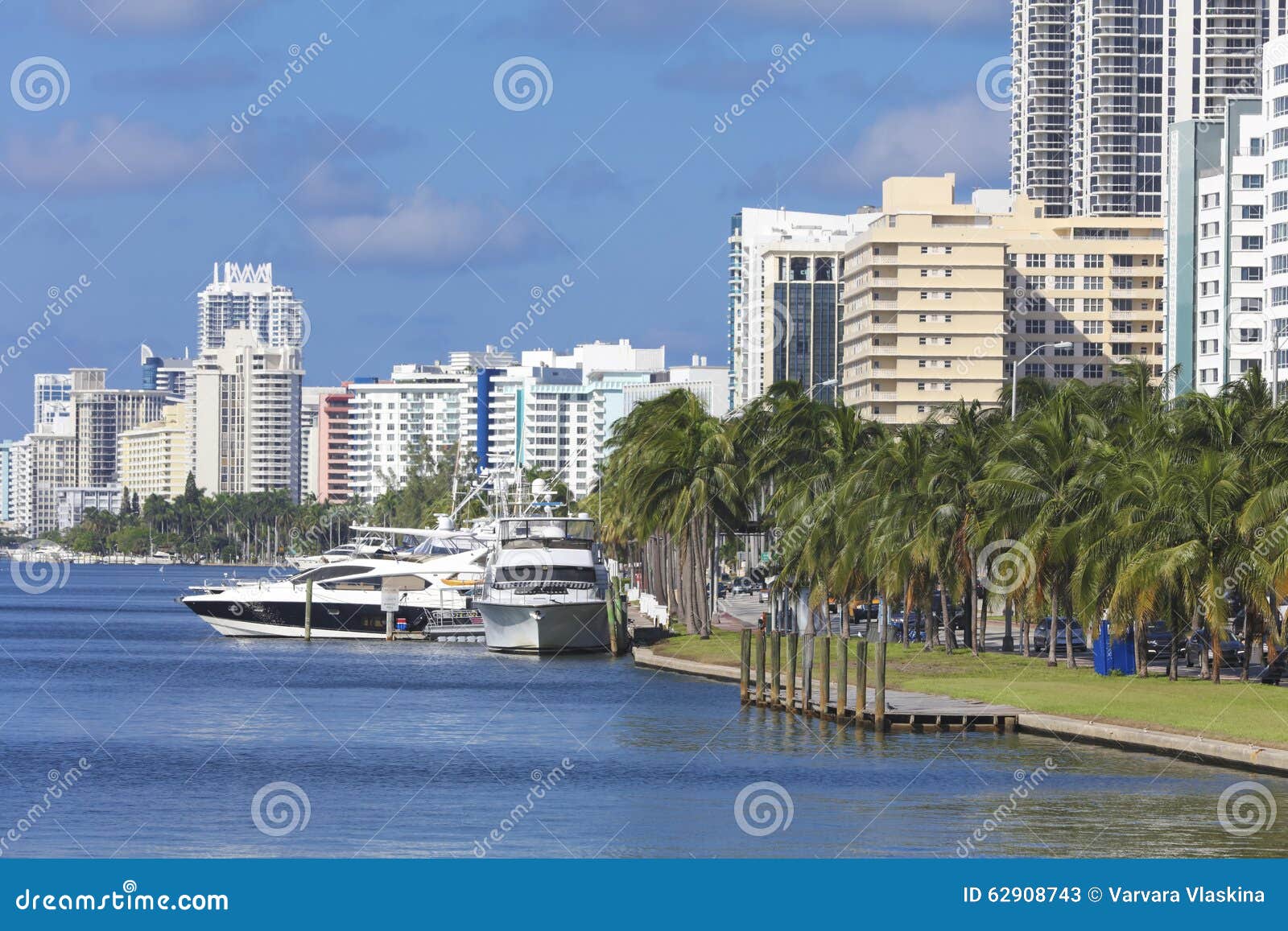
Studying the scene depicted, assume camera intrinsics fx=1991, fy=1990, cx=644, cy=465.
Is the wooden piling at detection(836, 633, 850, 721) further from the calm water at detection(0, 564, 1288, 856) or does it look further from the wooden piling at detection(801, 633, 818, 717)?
the wooden piling at detection(801, 633, 818, 717)

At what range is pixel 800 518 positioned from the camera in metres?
76.3

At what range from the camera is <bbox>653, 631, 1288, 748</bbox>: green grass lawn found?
1747 inches

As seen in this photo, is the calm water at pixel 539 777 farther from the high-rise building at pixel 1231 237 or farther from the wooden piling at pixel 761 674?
the high-rise building at pixel 1231 237

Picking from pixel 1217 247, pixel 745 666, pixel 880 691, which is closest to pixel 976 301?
pixel 1217 247

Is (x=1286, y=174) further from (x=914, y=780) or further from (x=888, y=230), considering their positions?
(x=914, y=780)

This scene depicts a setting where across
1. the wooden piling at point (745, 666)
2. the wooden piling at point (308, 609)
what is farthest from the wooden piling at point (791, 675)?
the wooden piling at point (308, 609)

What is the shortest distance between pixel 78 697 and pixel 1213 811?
43.6 metres

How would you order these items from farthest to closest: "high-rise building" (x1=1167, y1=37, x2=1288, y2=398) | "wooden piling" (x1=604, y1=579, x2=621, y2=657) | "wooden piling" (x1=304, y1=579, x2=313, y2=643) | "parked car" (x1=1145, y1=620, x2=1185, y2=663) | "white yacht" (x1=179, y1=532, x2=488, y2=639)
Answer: "high-rise building" (x1=1167, y1=37, x2=1288, y2=398), "white yacht" (x1=179, y1=532, x2=488, y2=639), "wooden piling" (x1=304, y1=579, x2=313, y2=643), "wooden piling" (x1=604, y1=579, x2=621, y2=657), "parked car" (x1=1145, y1=620, x2=1185, y2=663)

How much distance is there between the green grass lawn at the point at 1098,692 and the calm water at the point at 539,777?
1923 millimetres

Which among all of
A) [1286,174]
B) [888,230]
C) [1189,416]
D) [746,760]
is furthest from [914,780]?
[888,230]

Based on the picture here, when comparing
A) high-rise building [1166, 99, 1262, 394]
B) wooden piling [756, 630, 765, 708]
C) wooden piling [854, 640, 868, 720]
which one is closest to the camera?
wooden piling [854, 640, 868, 720]

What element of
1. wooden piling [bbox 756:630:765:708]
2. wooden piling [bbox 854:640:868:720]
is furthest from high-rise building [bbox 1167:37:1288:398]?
wooden piling [bbox 854:640:868:720]

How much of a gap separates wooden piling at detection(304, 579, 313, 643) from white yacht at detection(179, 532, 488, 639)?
292mm

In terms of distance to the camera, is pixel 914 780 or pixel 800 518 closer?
pixel 914 780
